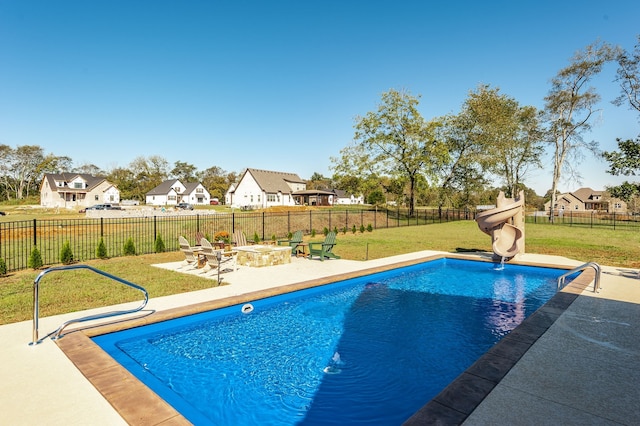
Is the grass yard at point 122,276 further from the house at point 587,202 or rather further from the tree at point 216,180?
the house at point 587,202

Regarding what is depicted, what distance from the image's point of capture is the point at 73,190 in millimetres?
55031

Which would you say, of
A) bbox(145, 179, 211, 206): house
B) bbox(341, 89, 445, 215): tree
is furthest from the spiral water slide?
bbox(145, 179, 211, 206): house

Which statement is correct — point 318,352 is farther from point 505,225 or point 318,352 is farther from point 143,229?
point 143,229

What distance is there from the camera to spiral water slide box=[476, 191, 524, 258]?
12945mm

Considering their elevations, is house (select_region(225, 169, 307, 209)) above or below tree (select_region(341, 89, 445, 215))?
below

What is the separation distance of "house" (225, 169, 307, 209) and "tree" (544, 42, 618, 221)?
36.8 metres

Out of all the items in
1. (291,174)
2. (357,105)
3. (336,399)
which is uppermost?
(357,105)

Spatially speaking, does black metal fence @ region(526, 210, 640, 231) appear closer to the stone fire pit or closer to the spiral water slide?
the spiral water slide

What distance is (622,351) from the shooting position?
4.76m

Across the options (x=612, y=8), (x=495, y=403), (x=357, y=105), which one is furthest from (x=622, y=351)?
(x=357, y=105)

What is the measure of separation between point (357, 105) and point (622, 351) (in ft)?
122

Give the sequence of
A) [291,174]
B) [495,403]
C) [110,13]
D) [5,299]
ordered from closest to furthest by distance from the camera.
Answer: [495,403] → [5,299] → [110,13] → [291,174]

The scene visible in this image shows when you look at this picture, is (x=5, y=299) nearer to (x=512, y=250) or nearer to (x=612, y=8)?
(x=512, y=250)

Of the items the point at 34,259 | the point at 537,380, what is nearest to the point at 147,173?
the point at 34,259
